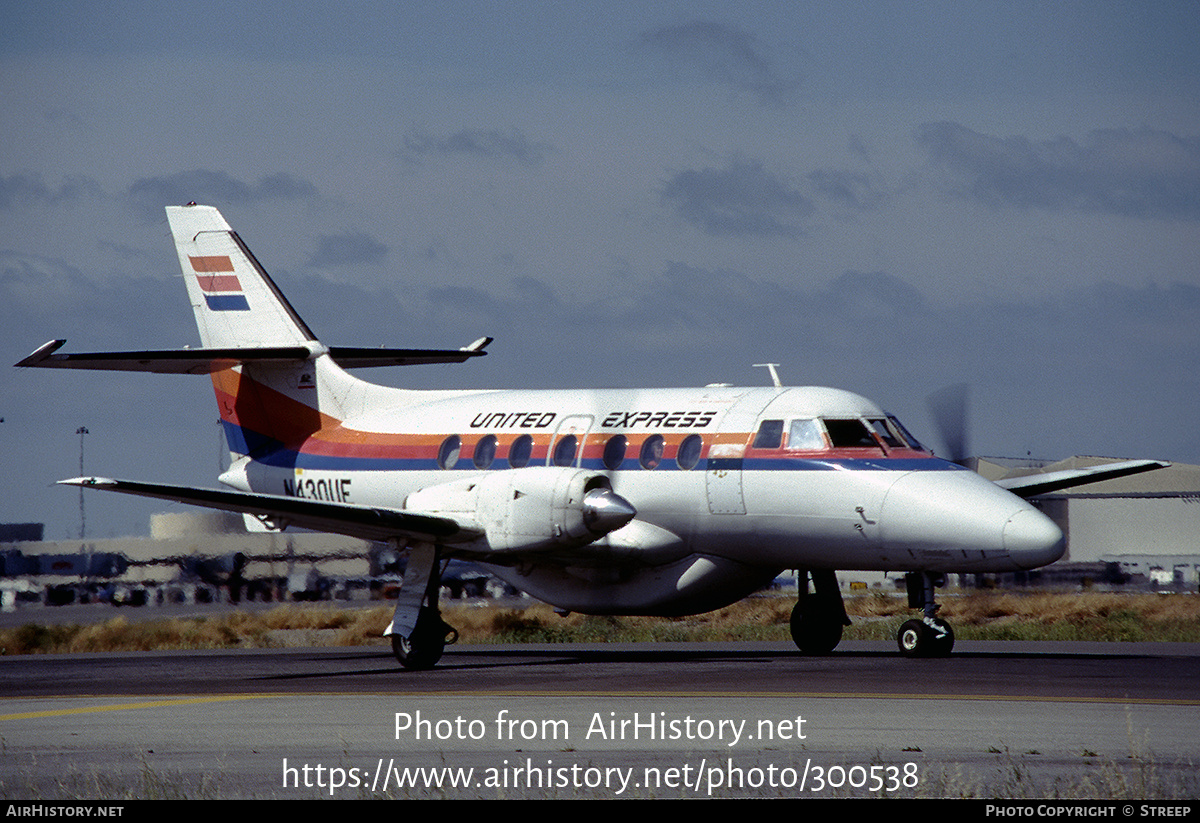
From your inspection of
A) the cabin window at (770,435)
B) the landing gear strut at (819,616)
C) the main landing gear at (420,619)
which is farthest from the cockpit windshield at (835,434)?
the main landing gear at (420,619)

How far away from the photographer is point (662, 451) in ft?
78.6

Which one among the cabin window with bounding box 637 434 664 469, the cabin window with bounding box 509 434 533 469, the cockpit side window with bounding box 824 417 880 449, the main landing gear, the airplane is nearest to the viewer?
the airplane

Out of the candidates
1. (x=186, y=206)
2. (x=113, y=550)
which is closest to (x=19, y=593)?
(x=113, y=550)

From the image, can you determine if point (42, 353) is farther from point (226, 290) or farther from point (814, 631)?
point (814, 631)

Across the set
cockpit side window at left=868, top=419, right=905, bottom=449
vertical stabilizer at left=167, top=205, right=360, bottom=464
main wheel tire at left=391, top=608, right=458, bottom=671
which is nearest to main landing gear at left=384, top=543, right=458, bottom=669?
main wheel tire at left=391, top=608, right=458, bottom=671

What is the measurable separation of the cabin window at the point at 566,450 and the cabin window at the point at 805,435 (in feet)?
11.7

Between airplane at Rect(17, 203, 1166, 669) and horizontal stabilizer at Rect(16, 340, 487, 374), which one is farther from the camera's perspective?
horizontal stabilizer at Rect(16, 340, 487, 374)

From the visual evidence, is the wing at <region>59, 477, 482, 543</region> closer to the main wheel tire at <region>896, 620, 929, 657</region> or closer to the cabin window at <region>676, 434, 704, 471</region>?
the cabin window at <region>676, 434, 704, 471</region>

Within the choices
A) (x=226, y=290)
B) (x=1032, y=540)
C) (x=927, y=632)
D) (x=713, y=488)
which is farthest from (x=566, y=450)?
(x=226, y=290)

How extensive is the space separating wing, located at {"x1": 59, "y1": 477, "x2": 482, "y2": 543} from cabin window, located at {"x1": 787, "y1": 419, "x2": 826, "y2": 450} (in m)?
4.66

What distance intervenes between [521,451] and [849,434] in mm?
5431

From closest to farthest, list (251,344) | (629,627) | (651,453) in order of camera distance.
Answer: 1. (651,453)
2. (251,344)
3. (629,627)

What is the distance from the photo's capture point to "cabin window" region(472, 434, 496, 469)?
25672 mm

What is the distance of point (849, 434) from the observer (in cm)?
2278
